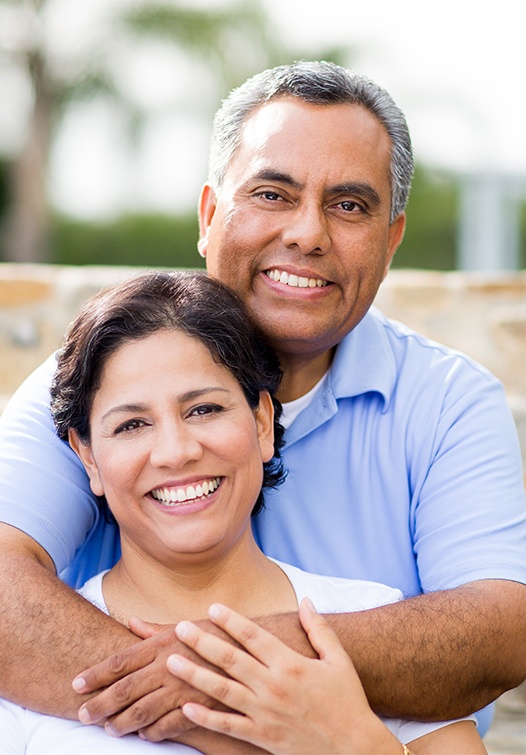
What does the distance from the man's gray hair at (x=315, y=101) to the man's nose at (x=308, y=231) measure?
26 cm

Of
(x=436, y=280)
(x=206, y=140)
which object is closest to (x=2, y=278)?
(x=436, y=280)

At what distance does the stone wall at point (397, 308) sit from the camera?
12.6 ft

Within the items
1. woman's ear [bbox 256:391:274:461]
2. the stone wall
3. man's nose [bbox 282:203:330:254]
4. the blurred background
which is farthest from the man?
the blurred background

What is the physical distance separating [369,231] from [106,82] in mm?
10966

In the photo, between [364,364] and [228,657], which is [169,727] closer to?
[228,657]

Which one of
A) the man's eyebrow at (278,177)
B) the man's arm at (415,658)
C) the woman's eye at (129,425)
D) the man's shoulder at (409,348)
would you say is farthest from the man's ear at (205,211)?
the man's arm at (415,658)

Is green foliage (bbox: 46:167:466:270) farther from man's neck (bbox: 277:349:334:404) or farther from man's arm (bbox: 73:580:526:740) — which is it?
man's arm (bbox: 73:580:526:740)

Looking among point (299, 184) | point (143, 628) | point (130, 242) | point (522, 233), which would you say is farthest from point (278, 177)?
point (130, 242)

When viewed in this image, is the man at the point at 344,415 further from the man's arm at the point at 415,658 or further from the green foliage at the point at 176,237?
the green foliage at the point at 176,237

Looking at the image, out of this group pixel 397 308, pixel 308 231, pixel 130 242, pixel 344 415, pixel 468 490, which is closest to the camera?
pixel 468 490

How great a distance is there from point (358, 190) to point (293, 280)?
256 millimetres

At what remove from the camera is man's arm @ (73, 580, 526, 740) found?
1715 mm

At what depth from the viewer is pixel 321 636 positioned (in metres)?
1.75

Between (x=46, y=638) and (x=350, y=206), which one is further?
(x=350, y=206)
